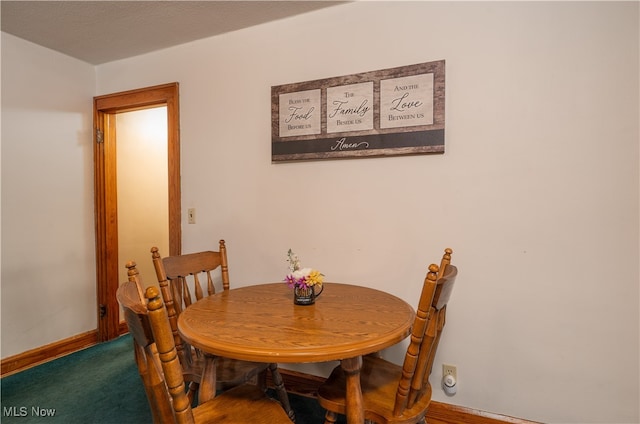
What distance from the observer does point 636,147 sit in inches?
58.2

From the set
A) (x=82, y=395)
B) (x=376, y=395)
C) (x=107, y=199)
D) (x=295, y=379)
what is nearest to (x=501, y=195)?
(x=376, y=395)

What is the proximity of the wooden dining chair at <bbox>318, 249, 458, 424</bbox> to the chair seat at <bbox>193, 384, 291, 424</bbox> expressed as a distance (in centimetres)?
20

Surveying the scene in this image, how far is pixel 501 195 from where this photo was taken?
5.56 ft

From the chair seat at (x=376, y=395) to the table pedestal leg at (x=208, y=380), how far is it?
422 millimetres

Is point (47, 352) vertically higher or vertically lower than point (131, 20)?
lower

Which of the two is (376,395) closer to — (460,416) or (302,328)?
(302,328)

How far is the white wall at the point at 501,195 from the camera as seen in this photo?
5.00 ft

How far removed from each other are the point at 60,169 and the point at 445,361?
9.89 ft

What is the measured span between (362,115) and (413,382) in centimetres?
136

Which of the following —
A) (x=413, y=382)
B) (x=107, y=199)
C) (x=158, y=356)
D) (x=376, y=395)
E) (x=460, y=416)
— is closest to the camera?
(x=158, y=356)

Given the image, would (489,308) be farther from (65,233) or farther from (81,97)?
(81,97)

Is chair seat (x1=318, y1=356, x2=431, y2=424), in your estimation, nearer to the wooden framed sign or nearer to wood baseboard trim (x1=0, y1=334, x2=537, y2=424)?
wood baseboard trim (x1=0, y1=334, x2=537, y2=424)

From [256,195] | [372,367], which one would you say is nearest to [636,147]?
[372,367]

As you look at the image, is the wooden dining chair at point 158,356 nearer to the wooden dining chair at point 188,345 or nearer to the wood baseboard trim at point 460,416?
the wooden dining chair at point 188,345
